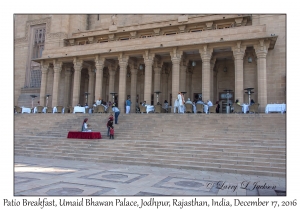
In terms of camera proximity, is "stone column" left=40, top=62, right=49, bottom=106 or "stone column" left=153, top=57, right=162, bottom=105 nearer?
"stone column" left=153, top=57, right=162, bottom=105

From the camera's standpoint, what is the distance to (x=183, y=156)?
10.7 metres

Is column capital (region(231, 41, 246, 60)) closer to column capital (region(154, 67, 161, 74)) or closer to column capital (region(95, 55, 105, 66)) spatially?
column capital (region(154, 67, 161, 74))

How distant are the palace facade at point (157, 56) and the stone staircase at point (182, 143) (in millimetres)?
4802

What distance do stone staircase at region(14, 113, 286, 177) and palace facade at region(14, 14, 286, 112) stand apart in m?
4.80

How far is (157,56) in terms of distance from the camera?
23.5 metres

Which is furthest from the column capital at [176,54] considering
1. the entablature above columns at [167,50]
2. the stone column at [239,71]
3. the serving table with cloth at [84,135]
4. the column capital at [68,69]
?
the column capital at [68,69]

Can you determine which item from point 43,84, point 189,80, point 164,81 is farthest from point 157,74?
point 43,84

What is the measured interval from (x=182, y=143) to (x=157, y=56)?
13373 millimetres

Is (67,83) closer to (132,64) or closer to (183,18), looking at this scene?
(132,64)

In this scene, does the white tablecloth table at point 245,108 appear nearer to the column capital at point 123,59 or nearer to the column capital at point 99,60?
the column capital at point 123,59

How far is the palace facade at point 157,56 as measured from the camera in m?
19.9

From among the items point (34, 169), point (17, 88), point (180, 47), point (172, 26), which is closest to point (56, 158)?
point (34, 169)

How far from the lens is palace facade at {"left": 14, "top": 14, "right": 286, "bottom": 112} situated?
19859 mm

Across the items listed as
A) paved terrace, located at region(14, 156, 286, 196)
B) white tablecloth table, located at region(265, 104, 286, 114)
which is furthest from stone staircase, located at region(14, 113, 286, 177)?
white tablecloth table, located at region(265, 104, 286, 114)
